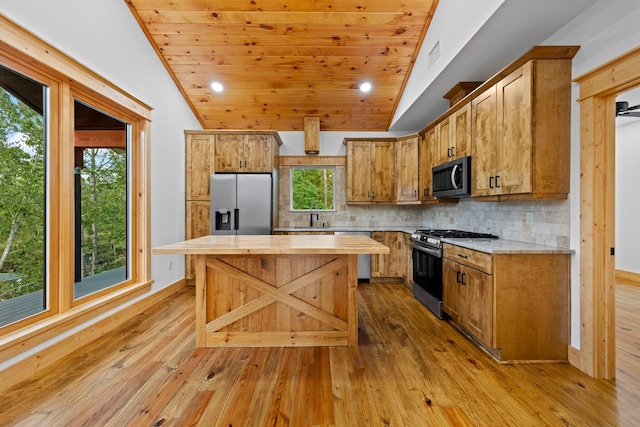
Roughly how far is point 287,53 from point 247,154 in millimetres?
1582

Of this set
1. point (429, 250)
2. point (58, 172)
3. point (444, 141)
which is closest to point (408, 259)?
point (429, 250)

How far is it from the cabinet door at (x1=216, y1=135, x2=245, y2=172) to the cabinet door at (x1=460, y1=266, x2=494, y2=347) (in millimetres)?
3495

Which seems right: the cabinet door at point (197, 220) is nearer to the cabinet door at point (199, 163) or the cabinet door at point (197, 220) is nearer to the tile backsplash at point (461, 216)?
the cabinet door at point (199, 163)

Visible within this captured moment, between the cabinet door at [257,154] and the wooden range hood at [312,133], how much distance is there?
0.70m

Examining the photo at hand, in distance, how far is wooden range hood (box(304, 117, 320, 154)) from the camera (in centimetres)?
488

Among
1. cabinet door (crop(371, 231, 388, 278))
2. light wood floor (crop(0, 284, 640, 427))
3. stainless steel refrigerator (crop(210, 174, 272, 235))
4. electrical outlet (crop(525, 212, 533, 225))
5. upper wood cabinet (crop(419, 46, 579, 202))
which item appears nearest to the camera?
light wood floor (crop(0, 284, 640, 427))

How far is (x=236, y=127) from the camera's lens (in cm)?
503

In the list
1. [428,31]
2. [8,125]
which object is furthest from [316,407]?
[428,31]

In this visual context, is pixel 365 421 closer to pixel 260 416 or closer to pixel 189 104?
pixel 260 416

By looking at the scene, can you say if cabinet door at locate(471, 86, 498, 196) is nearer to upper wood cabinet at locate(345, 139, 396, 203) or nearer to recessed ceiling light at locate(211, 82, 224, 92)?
upper wood cabinet at locate(345, 139, 396, 203)

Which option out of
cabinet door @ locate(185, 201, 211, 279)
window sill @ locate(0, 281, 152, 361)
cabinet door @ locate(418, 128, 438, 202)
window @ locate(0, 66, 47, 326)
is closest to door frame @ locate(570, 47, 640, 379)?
cabinet door @ locate(418, 128, 438, 202)

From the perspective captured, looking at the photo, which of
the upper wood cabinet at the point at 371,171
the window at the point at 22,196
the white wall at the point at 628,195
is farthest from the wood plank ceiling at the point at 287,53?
the white wall at the point at 628,195

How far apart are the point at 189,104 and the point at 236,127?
81cm

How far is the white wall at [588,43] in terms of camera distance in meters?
1.79
